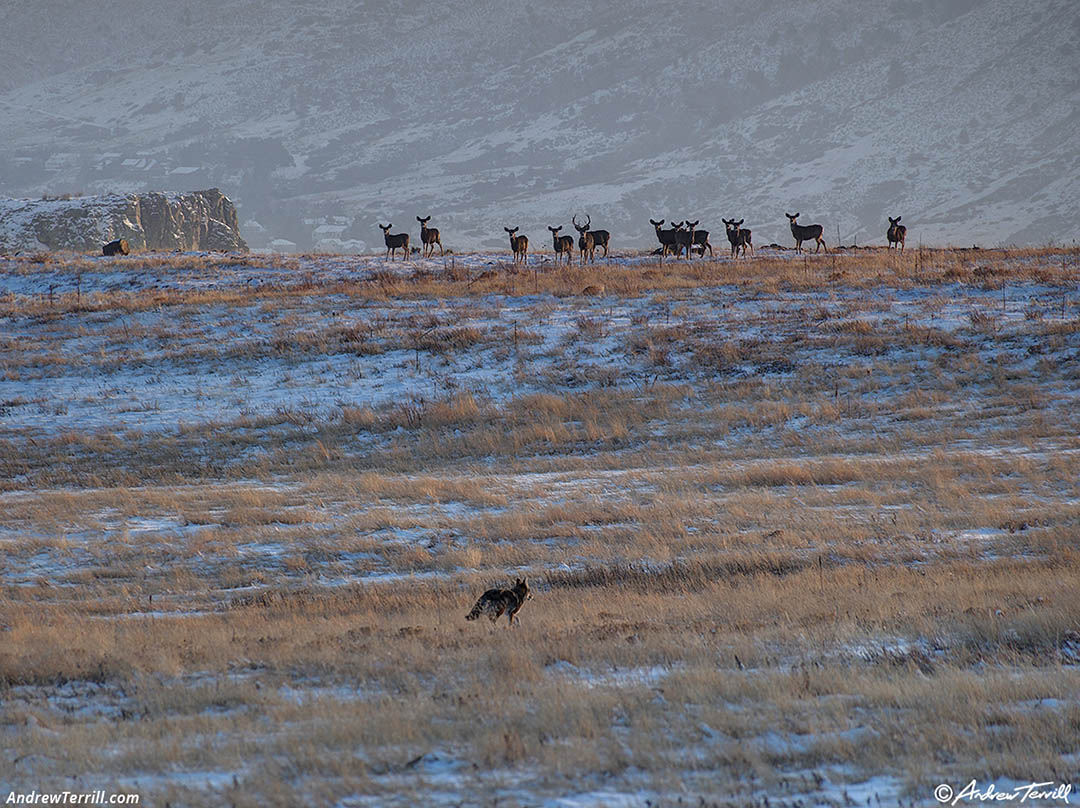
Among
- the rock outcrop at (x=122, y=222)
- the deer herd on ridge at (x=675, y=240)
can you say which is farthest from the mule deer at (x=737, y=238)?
the rock outcrop at (x=122, y=222)

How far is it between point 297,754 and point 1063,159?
18163cm

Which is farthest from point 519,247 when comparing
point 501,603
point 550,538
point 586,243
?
point 501,603

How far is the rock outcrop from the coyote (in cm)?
4825

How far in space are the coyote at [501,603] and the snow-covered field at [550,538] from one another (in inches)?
9.4

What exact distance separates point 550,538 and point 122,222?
57.2 metres

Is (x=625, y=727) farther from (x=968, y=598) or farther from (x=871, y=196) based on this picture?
(x=871, y=196)

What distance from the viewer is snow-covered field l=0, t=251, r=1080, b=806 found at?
5664 mm

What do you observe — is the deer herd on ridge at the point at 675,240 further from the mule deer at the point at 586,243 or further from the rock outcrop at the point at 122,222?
the rock outcrop at the point at 122,222

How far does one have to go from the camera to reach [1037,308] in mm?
24516

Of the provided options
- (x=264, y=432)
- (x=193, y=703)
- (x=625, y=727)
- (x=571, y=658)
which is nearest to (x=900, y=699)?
(x=625, y=727)

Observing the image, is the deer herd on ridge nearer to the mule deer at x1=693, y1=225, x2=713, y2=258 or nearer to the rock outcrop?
the mule deer at x1=693, y1=225, x2=713, y2=258

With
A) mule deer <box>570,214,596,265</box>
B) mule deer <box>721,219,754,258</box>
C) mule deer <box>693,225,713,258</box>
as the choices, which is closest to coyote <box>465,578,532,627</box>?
mule deer <box>570,214,596,265</box>

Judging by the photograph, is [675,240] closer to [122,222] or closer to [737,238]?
[737,238]

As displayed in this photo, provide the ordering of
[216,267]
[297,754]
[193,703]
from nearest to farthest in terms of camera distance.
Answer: [297,754]
[193,703]
[216,267]
